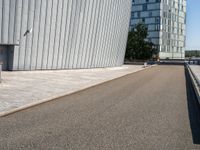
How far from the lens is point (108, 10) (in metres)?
34.2

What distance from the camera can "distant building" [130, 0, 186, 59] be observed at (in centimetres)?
10025

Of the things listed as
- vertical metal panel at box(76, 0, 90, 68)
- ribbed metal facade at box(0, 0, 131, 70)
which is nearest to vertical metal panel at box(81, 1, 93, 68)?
ribbed metal facade at box(0, 0, 131, 70)

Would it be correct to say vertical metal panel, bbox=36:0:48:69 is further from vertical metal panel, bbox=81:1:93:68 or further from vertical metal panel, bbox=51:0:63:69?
vertical metal panel, bbox=81:1:93:68

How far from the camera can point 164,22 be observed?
10288 centimetres

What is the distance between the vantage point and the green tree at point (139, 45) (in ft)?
210

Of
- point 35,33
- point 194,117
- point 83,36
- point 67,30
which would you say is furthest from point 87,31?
point 194,117

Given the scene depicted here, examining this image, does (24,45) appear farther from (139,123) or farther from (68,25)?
(139,123)

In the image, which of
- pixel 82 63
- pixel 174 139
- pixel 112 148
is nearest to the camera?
pixel 112 148

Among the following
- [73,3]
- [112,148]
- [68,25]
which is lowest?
[112,148]

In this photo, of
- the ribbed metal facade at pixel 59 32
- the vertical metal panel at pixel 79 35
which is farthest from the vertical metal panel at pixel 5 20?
the vertical metal panel at pixel 79 35

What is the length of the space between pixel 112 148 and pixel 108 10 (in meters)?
29.5

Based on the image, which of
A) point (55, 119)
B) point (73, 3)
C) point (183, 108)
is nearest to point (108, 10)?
point (73, 3)

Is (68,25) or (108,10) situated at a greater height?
(108,10)

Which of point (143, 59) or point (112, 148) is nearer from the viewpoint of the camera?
point (112, 148)
